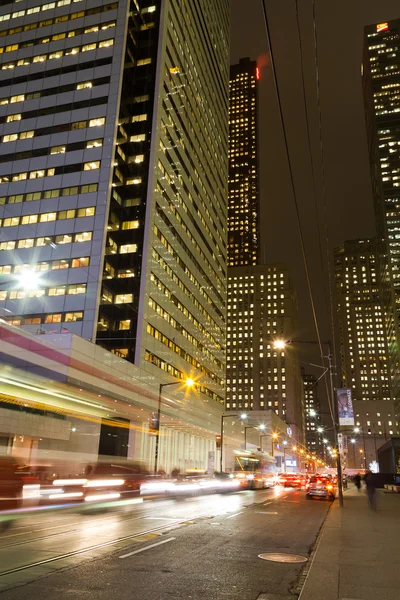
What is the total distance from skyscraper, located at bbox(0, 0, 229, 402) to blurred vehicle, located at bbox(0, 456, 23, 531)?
114ft

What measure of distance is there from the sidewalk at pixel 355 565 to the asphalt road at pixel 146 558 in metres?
0.51

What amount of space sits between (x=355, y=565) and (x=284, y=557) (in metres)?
1.74

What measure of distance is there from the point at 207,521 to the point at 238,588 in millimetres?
10056

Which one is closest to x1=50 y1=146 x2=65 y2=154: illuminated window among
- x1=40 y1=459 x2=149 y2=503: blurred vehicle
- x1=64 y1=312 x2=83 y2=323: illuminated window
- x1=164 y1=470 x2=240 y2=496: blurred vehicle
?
x1=64 y1=312 x2=83 y2=323: illuminated window

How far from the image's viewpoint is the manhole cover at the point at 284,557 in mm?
10352

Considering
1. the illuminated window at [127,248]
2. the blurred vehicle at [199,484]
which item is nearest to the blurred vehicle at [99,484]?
the blurred vehicle at [199,484]

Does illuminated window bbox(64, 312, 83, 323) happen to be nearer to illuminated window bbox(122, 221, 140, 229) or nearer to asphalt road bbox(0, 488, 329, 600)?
illuminated window bbox(122, 221, 140, 229)

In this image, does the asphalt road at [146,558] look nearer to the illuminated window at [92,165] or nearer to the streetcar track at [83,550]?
the streetcar track at [83,550]

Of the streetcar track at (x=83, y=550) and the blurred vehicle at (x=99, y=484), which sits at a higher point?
the blurred vehicle at (x=99, y=484)

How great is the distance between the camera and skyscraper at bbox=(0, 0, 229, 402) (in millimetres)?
58344

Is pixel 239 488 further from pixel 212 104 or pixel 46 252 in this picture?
pixel 212 104

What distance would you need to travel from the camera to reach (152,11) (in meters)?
75.6

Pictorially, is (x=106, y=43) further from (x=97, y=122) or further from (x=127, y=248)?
(x=127, y=248)

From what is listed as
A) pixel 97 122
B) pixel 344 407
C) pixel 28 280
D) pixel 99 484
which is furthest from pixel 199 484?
pixel 97 122
